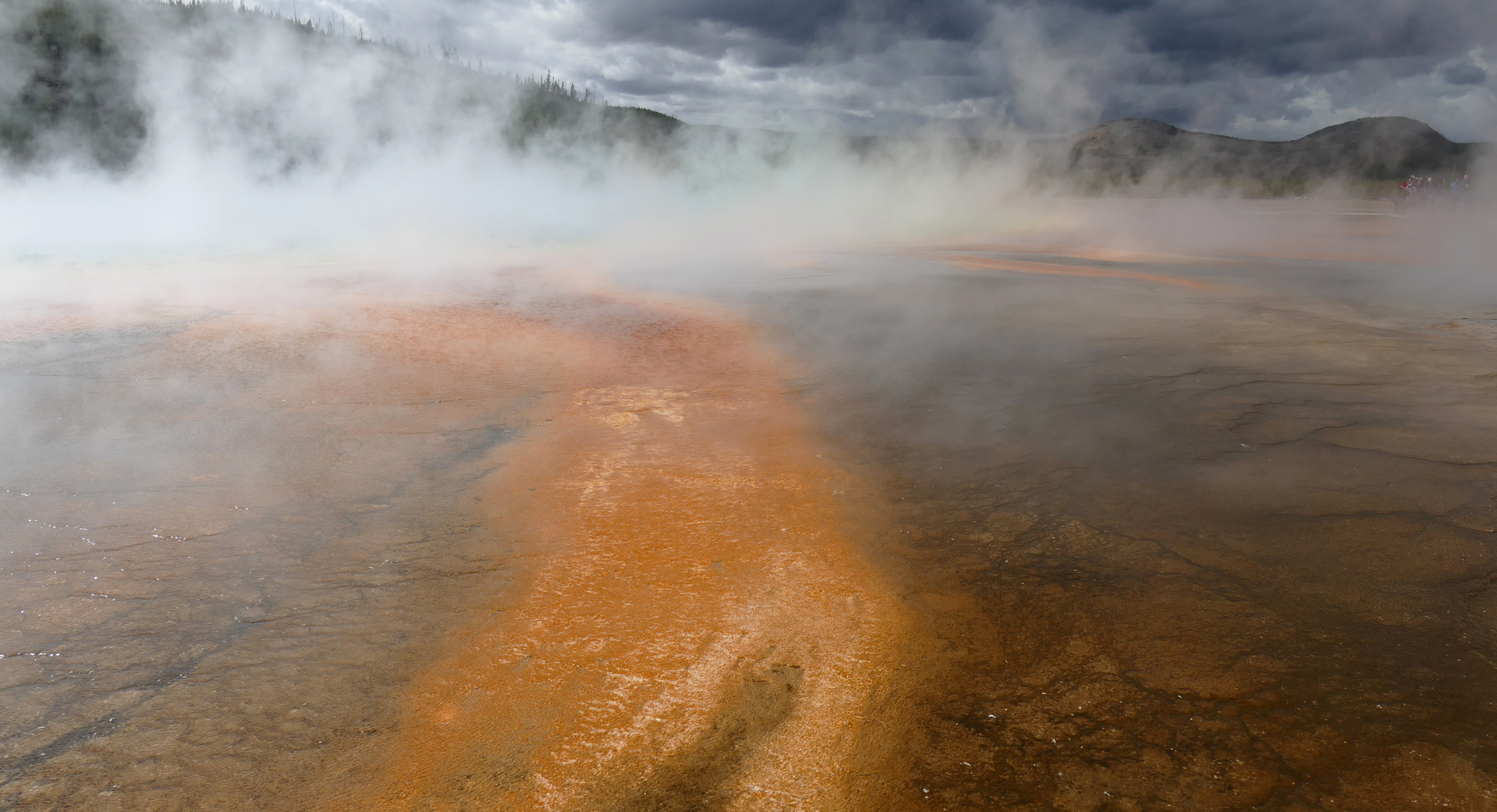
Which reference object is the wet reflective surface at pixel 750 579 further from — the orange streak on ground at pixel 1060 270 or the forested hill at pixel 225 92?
the forested hill at pixel 225 92

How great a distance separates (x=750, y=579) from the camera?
251 cm

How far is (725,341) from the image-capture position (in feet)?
19.0

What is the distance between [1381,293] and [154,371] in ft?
31.9

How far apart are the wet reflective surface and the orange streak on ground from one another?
10.8ft

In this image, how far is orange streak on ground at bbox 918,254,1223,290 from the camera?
838 centimetres

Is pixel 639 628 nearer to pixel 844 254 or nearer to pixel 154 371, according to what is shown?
pixel 154 371

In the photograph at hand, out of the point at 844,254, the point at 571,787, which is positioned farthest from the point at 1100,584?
the point at 844,254

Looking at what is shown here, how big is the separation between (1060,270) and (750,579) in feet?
27.0

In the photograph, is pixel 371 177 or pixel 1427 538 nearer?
pixel 1427 538

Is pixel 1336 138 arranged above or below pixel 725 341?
above

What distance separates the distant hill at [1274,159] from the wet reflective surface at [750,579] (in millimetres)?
15739

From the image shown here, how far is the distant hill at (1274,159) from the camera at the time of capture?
20953mm

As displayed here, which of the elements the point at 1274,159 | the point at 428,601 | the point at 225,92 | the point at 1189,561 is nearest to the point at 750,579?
the point at 428,601

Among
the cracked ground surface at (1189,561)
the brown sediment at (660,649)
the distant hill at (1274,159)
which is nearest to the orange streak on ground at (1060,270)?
the cracked ground surface at (1189,561)
